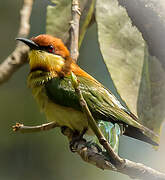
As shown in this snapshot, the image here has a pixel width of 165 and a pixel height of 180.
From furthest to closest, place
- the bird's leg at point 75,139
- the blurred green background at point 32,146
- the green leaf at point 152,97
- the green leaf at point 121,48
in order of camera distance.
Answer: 1. the blurred green background at point 32,146
2. the bird's leg at point 75,139
3. the green leaf at point 121,48
4. the green leaf at point 152,97

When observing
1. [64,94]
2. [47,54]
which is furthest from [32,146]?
[64,94]

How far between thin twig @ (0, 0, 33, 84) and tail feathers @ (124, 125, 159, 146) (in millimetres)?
705

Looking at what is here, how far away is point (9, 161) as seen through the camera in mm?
4133

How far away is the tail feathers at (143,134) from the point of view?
231cm

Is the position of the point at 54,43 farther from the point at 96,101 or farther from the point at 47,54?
the point at 96,101

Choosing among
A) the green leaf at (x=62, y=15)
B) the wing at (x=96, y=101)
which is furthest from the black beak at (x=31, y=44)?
the wing at (x=96, y=101)

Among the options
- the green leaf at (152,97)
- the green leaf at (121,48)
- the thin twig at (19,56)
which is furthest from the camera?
the thin twig at (19,56)

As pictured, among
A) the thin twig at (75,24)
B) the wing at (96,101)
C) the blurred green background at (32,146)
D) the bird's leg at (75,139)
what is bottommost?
the blurred green background at (32,146)

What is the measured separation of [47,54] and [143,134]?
811 mm

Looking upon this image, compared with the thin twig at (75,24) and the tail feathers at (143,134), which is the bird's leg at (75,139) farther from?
the thin twig at (75,24)

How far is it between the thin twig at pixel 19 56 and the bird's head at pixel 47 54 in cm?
6

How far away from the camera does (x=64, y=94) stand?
2.73m

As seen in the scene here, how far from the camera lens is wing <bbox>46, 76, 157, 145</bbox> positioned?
2596mm

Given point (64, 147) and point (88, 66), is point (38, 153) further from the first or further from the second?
point (88, 66)
